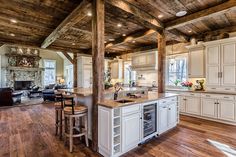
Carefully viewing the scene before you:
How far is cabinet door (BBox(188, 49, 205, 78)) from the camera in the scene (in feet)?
16.2

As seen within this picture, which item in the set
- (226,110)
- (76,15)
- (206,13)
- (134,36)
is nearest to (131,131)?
(76,15)

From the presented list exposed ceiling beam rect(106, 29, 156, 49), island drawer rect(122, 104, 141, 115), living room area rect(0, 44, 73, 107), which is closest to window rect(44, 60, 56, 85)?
living room area rect(0, 44, 73, 107)

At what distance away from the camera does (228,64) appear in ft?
14.0

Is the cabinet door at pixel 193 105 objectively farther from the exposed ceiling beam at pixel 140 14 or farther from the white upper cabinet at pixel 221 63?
the exposed ceiling beam at pixel 140 14

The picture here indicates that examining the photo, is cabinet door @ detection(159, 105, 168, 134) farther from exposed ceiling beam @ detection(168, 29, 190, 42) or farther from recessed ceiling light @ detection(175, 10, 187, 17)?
exposed ceiling beam @ detection(168, 29, 190, 42)

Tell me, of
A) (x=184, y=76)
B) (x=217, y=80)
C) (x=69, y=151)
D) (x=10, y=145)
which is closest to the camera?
(x=69, y=151)

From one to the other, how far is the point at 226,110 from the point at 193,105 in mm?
910

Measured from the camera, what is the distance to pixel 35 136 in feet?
10.8

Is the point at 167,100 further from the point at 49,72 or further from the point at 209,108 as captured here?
the point at 49,72

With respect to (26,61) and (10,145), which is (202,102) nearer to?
(10,145)

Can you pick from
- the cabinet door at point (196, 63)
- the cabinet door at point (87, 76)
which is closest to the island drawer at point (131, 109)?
the cabinet door at point (196, 63)

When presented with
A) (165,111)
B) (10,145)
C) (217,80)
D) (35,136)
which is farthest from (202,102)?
(10,145)

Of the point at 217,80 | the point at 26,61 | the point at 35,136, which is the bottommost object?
the point at 35,136

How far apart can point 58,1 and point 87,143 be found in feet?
9.94
